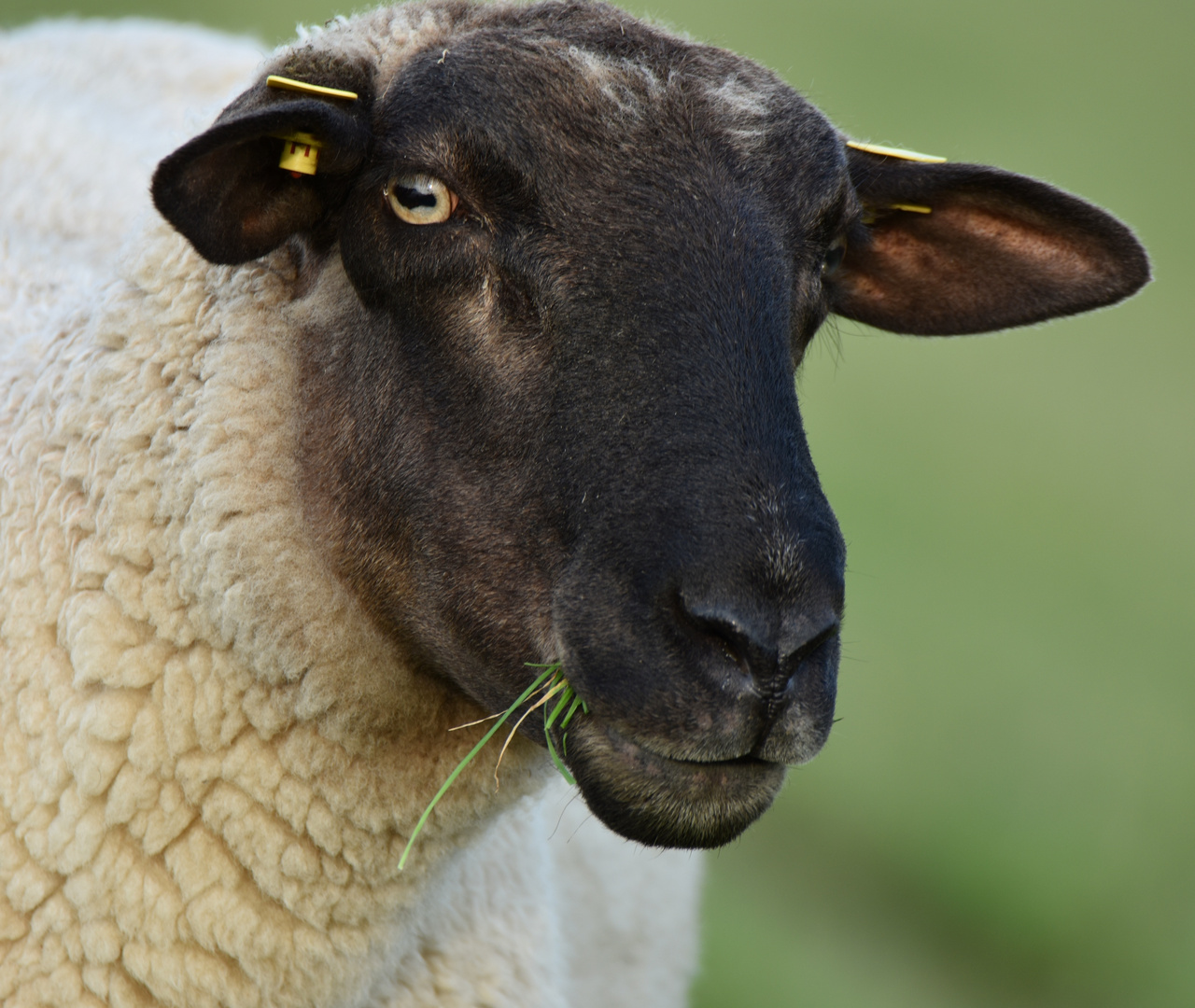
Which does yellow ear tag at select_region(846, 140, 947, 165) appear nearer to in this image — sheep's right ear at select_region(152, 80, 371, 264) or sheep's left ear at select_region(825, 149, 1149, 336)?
sheep's left ear at select_region(825, 149, 1149, 336)

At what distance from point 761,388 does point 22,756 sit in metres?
1.42

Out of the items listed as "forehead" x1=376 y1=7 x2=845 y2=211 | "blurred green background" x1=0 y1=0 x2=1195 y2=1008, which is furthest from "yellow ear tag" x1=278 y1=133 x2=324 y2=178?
"blurred green background" x1=0 y1=0 x2=1195 y2=1008

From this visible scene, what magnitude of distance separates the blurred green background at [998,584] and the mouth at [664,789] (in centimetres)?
126

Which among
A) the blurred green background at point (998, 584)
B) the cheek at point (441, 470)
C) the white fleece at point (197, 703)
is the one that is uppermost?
the cheek at point (441, 470)

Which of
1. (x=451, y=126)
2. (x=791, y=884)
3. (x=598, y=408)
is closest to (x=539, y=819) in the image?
(x=598, y=408)

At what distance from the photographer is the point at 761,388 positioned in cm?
200

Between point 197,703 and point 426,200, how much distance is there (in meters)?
0.94

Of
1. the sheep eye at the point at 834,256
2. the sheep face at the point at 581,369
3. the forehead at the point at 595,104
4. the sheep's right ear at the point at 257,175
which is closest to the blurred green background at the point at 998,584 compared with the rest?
the sheep eye at the point at 834,256

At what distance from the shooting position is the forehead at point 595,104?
206cm

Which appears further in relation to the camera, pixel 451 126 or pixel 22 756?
pixel 22 756

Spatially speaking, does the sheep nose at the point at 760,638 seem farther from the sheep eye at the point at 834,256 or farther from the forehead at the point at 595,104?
the sheep eye at the point at 834,256

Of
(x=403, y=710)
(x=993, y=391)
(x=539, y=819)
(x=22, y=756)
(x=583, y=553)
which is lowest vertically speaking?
(x=993, y=391)

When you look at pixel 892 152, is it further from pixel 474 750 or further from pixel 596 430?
pixel 474 750

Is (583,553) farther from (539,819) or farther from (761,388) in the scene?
(539,819)
